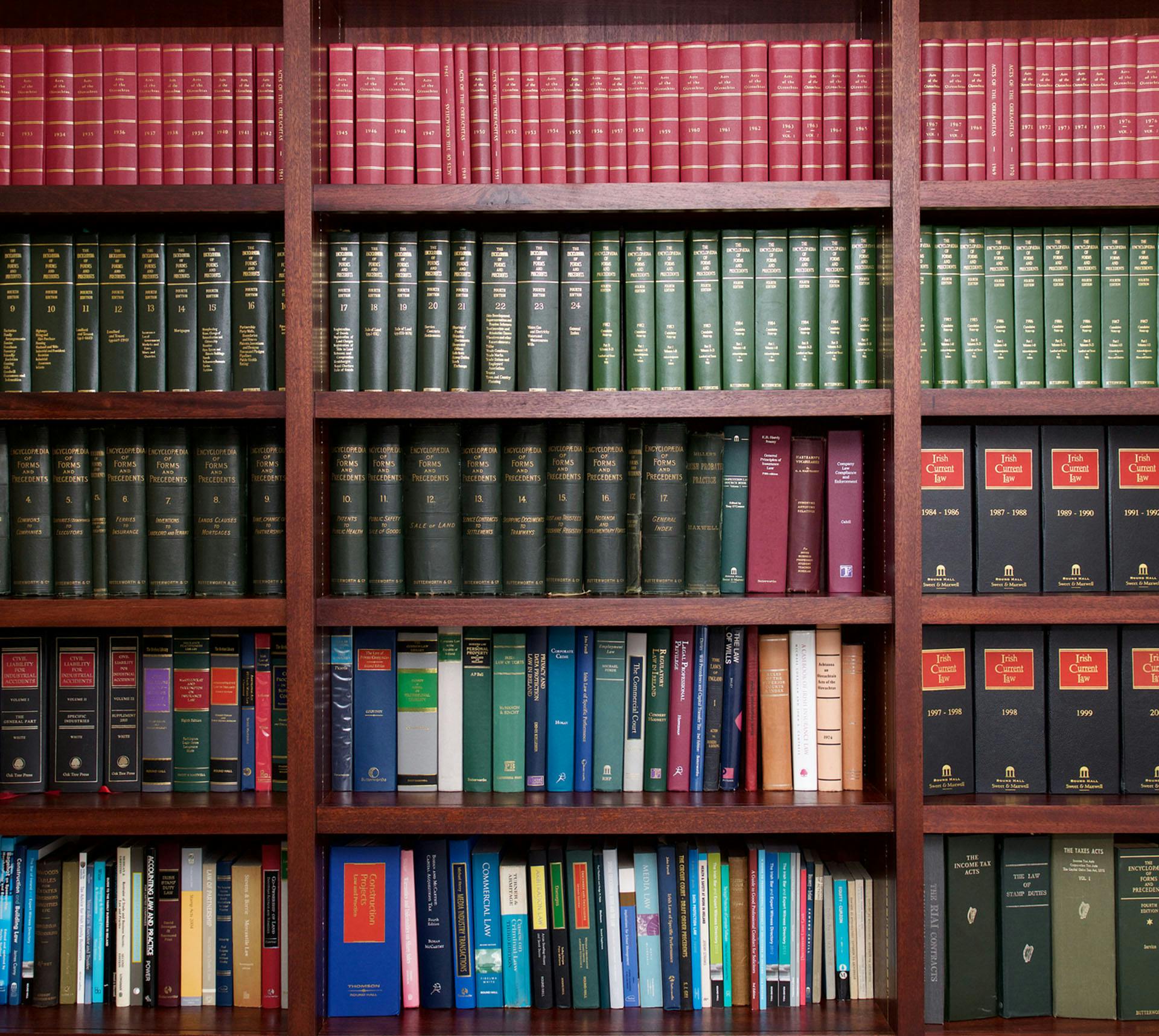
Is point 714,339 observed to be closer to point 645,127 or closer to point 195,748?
point 645,127

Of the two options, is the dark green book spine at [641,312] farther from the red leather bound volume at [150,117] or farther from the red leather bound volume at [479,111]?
the red leather bound volume at [150,117]

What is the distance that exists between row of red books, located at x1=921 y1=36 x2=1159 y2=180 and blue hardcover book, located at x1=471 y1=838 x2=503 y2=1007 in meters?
1.36

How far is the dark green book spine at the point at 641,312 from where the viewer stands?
1.46m

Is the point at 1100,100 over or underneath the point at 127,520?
over

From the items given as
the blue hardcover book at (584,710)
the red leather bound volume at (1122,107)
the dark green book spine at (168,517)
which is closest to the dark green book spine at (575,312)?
the blue hardcover book at (584,710)

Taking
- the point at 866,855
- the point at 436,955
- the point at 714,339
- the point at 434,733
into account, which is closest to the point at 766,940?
the point at 866,855

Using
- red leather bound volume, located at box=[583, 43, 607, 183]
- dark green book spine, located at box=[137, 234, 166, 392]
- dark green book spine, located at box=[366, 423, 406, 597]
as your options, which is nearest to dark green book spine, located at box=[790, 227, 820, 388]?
red leather bound volume, located at box=[583, 43, 607, 183]

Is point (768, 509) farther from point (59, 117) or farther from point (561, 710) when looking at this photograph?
point (59, 117)

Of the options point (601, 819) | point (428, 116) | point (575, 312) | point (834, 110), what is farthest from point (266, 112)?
point (601, 819)

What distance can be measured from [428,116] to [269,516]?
70 cm

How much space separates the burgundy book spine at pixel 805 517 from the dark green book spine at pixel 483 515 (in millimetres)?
424

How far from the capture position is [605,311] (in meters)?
1.46

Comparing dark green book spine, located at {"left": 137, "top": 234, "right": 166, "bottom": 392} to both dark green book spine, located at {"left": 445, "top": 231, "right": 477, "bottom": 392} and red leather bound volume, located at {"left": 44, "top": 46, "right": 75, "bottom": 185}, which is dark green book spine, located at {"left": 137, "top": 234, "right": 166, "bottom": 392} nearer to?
red leather bound volume, located at {"left": 44, "top": 46, "right": 75, "bottom": 185}

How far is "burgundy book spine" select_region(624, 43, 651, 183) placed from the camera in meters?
1.45
